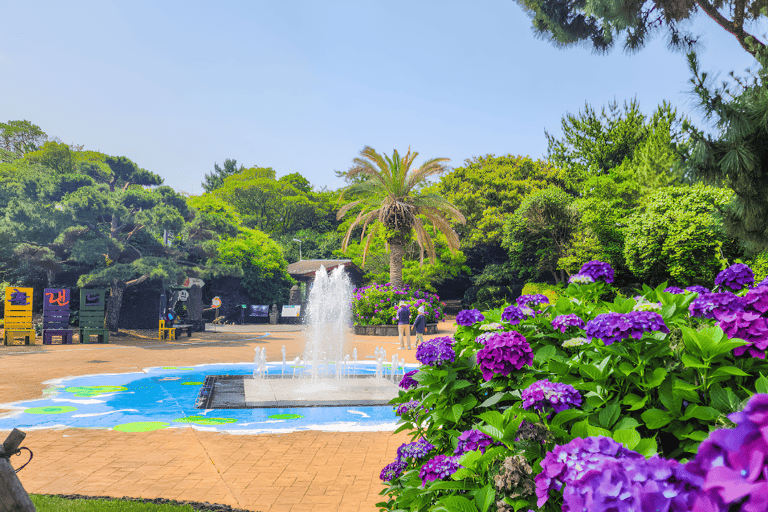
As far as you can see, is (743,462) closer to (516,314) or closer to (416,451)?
(416,451)

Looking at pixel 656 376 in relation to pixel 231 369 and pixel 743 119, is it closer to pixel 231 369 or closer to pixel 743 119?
pixel 743 119

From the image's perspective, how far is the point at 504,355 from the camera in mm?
2424

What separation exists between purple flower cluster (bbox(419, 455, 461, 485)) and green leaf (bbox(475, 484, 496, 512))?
0.30 meters

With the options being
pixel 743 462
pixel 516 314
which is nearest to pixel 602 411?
pixel 516 314

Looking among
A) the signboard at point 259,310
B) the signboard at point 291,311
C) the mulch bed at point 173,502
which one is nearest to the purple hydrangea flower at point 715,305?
the mulch bed at point 173,502

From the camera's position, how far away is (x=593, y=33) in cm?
1191

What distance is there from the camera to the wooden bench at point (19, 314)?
Result: 1820 cm

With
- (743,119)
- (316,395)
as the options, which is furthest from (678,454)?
(316,395)

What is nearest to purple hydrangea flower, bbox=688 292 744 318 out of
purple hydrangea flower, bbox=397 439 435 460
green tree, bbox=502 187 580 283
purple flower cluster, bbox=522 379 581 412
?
purple flower cluster, bbox=522 379 581 412

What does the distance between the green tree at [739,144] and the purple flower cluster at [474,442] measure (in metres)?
6.91

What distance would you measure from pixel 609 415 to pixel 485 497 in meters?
0.62

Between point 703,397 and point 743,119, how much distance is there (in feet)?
21.9

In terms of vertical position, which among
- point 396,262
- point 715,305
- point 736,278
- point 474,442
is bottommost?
point 474,442

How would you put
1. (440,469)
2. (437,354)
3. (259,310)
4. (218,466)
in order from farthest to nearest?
(259,310)
(218,466)
(437,354)
(440,469)
